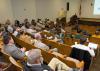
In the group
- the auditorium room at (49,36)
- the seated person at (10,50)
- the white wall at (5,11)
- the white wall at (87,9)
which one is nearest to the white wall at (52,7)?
the auditorium room at (49,36)

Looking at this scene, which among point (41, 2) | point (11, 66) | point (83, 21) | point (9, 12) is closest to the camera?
point (11, 66)

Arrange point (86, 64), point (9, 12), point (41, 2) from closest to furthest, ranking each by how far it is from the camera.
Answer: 1. point (86, 64)
2. point (9, 12)
3. point (41, 2)

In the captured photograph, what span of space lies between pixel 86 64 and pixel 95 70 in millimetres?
395

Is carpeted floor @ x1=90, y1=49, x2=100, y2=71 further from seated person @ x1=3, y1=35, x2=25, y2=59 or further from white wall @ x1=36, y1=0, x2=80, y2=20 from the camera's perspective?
white wall @ x1=36, y1=0, x2=80, y2=20

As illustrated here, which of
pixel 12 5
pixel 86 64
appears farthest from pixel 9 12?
pixel 86 64

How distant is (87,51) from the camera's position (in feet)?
10.9

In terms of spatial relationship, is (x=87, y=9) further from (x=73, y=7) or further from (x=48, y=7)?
(x=48, y=7)

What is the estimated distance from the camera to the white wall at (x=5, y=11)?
7.87 metres

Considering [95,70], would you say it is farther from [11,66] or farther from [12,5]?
[12,5]

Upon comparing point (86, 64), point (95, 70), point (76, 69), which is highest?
point (76, 69)

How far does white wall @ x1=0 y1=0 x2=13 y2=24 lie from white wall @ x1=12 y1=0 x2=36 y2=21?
29 cm

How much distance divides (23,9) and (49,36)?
4.14 metres

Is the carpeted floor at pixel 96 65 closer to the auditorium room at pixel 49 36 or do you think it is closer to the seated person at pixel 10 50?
the auditorium room at pixel 49 36

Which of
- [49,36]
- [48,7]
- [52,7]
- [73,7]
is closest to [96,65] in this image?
[49,36]
